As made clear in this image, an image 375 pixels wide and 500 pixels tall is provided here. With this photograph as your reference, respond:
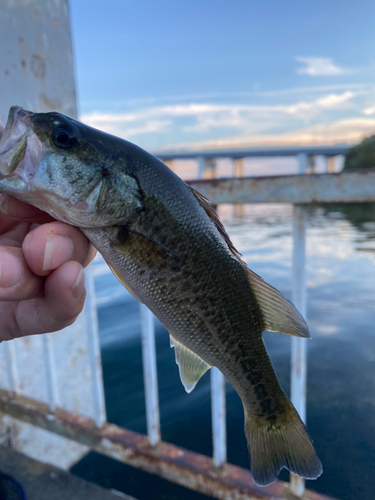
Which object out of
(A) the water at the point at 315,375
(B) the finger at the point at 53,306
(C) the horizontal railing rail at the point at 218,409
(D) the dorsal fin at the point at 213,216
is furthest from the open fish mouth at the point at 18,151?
(A) the water at the point at 315,375

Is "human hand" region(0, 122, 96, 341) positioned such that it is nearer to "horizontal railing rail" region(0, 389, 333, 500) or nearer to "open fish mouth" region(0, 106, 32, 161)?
"open fish mouth" region(0, 106, 32, 161)

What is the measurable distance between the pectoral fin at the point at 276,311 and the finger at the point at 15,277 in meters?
0.66

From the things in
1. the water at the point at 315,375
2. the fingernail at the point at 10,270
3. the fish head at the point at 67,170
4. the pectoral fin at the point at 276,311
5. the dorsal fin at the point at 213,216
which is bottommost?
the water at the point at 315,375

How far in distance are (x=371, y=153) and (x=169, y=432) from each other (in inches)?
641

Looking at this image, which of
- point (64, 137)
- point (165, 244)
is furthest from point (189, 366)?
point (64, 137)

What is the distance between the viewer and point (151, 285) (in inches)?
43.6

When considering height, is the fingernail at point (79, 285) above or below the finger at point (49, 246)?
below

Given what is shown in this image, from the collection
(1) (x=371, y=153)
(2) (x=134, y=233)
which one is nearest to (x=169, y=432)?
(2) (x=134, y=233)

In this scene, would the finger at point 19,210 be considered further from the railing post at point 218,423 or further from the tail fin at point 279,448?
the railing post at point 218,423

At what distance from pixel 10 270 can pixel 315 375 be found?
3.58 m

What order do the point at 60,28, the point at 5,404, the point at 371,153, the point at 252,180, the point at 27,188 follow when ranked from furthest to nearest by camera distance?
1. the point at 371,153
2. the point at 5,404
3. the point at 60,28
4. the point at 252,180
5. the point at 27,188

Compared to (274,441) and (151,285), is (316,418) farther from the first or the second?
(151,285)

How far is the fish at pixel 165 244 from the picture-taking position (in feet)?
3.47

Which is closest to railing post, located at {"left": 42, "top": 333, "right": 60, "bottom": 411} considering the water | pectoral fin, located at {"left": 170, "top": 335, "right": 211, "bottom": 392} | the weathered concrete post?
the weathered concrete post
